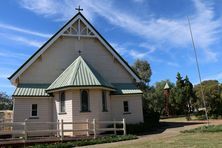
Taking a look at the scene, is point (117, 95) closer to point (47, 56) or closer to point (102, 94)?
A: point (102, 94)

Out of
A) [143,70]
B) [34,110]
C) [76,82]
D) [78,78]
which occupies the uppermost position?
[143,70]

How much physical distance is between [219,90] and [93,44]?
26259 millimetres

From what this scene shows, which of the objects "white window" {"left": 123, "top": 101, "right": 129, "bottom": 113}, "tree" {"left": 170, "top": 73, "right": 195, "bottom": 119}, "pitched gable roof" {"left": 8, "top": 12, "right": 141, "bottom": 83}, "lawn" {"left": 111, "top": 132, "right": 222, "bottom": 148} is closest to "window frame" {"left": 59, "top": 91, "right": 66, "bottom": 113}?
"pitched gable roof" {"left": 8, "top": 12, "right": 141, "bottom": 83}

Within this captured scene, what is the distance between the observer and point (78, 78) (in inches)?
914

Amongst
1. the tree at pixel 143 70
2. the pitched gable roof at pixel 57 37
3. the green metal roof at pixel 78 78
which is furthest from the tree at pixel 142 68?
the green metal roof at pixel 78 78

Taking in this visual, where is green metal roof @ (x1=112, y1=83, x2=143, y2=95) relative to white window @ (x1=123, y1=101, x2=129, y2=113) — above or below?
above

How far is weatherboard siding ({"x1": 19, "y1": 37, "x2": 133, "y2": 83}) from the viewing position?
26.5 m

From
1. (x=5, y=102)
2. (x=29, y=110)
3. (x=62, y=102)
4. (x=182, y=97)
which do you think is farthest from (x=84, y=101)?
(x=5, y=102)

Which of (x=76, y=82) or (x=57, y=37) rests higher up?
(x=57, y=37)

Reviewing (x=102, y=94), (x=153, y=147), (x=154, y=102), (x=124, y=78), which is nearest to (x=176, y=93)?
(x=154, y=102)

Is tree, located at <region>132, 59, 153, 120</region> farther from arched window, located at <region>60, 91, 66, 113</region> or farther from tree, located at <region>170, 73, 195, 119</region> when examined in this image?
arched window, located at <region>60, 91, 66, 113</region>

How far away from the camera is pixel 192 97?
58.3 meters

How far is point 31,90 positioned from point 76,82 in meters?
5.25

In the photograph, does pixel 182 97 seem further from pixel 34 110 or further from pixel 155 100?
pixel 34 110
